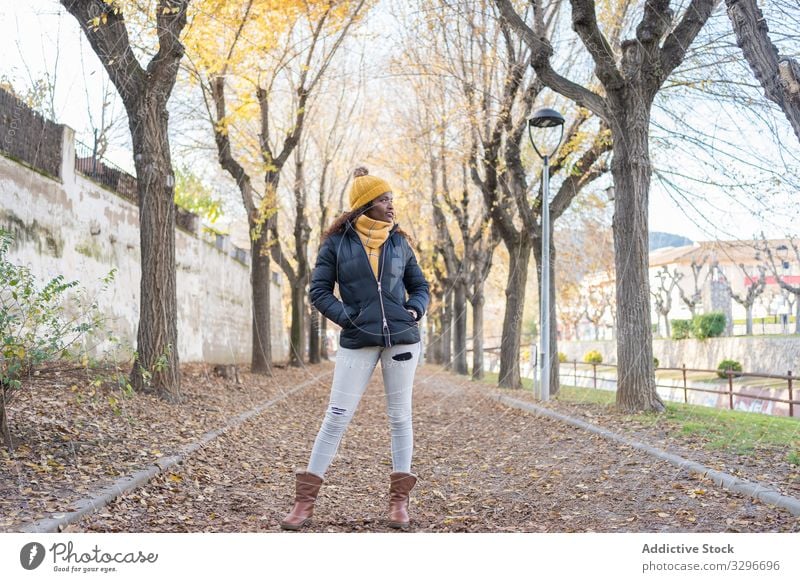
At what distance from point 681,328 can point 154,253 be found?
617cm

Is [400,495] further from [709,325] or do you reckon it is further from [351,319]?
[709,325]

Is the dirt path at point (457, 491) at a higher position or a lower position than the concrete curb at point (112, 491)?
lower

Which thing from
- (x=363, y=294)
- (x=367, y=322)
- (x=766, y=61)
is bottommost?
(x=367, y=322)

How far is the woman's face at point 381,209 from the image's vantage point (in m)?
3.33

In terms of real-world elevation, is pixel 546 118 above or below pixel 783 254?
above

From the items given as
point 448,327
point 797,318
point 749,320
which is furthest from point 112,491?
point 448,327

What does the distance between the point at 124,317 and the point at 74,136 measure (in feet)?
8.42

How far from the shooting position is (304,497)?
10.7 feet

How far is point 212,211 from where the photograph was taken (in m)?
19.1

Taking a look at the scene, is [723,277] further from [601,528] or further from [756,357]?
[601,528]

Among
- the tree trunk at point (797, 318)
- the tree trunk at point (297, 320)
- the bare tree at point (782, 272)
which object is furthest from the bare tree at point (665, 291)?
the tree trunk at point (297, 320)

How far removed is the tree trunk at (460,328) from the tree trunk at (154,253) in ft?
40.6

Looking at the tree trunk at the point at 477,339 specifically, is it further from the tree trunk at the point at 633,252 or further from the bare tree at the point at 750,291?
the bare tree at the point at 750,291
